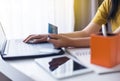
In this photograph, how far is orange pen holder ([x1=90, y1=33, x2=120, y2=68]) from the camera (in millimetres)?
714

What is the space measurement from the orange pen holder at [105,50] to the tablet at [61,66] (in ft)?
0.20

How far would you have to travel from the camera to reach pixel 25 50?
89 cm

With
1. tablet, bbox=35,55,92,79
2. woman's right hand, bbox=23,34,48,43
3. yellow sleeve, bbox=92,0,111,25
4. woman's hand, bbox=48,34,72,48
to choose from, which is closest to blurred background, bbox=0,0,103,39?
yellow sleeve, bbox=92,0,111,25

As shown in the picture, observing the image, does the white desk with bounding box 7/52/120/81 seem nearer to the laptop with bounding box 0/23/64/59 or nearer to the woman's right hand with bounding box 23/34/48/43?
the laptop with bounding box 0/23/64/59

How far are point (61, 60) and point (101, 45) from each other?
14 cm

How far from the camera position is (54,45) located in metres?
0.93

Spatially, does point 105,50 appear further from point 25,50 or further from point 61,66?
point 25,50

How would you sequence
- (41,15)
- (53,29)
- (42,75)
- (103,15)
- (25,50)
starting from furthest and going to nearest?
(41,15) → (103,15) → (53,29) → (25,50) → (42,75)

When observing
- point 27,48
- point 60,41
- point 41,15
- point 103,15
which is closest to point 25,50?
point 27,48

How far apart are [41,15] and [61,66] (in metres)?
1.40

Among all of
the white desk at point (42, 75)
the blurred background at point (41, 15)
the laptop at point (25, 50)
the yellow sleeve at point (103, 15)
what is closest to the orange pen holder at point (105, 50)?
the white desk at point (42, 75)

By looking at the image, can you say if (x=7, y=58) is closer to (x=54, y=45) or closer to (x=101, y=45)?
(x=54, y=45)

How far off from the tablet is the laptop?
0.05 metres

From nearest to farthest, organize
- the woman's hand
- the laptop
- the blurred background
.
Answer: the laptop
the woman's hand
the blurred background
